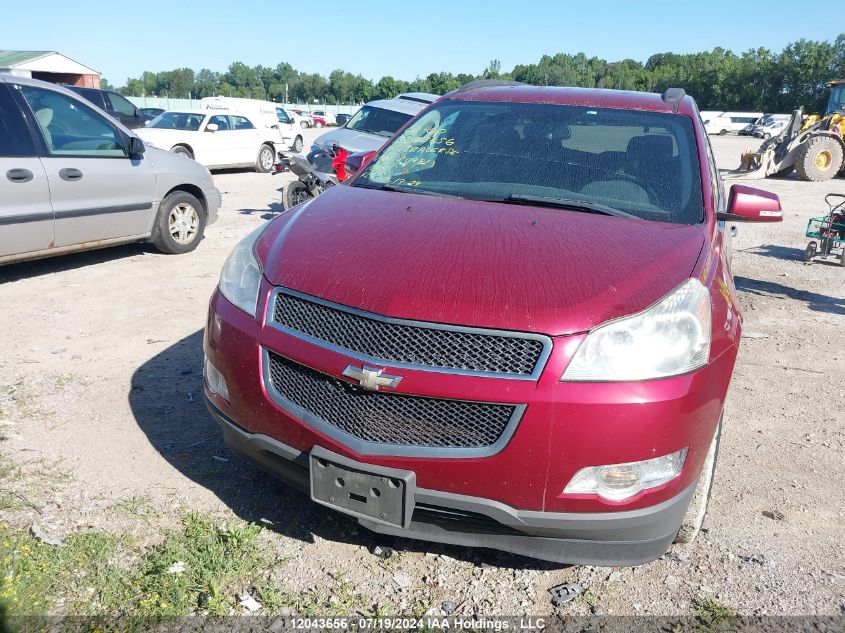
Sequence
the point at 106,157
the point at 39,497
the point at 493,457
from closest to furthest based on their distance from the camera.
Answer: the point at 493,457, the point at 39,497, the point at 106,157

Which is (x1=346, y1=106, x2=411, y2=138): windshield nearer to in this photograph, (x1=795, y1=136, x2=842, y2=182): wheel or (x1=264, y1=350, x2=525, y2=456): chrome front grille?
(x1=264, y1=350, x2=525, y2=456): chrome front grille

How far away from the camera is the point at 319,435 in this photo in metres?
2.42

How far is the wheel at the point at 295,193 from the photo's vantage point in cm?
952

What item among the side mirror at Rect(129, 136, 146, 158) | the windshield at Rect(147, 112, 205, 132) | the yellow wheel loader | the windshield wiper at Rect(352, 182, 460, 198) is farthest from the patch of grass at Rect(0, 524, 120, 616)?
the yellow wheel loader

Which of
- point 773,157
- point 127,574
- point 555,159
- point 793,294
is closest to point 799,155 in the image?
point 773,157

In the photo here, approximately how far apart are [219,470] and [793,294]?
254 inches

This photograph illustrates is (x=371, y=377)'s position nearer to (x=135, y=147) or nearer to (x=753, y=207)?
(x=753, y=207)

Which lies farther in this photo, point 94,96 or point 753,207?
point 94,96

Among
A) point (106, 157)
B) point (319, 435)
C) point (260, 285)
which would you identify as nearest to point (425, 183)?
point (260, 285)

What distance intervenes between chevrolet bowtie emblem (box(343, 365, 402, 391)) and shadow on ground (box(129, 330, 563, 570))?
2.99ft

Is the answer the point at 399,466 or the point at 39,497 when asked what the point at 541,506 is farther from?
the point at 39,497

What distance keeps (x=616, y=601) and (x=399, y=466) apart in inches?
40.6

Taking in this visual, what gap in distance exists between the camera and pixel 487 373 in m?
2.23

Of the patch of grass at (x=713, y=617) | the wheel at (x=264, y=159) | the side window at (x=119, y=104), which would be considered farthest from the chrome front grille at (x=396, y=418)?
the side window at (x=119, y=104)
